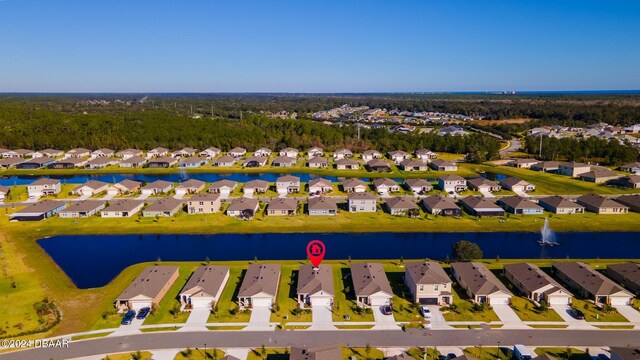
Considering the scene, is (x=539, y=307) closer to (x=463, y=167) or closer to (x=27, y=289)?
(x=27, y=289)

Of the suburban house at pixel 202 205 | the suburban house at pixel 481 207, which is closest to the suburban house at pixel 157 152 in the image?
the suburban house at pixel 202 205

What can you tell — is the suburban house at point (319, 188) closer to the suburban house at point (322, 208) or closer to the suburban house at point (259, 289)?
the suburban house at point (322, 208)

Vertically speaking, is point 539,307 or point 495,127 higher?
point 495,127

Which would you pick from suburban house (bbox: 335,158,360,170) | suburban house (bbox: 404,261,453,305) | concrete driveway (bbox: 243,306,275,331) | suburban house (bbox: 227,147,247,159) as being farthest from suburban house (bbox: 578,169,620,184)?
suburban house (bbox: 227,147,247,159)

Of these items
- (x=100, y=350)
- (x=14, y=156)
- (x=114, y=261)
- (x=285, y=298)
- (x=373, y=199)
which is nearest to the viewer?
(x=100, y=350)

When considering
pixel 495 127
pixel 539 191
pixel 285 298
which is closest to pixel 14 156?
pixel 285 298

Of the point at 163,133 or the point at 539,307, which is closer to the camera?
the point at 539,307
